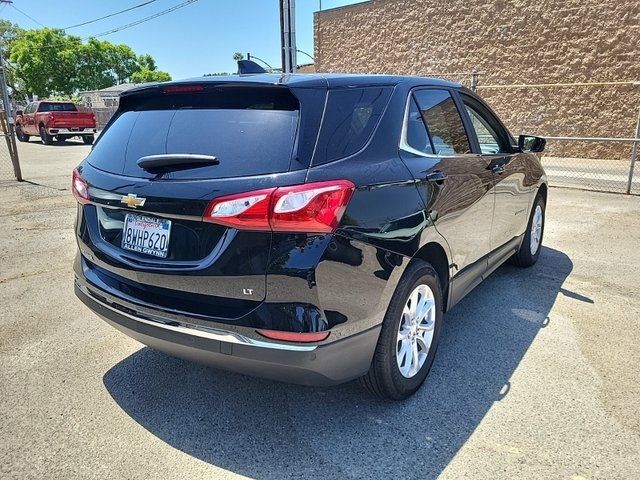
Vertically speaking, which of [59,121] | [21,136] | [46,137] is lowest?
[21,136]

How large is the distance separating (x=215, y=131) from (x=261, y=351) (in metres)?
1.08

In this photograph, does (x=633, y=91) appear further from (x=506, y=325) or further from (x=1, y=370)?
(x=1, y=370)

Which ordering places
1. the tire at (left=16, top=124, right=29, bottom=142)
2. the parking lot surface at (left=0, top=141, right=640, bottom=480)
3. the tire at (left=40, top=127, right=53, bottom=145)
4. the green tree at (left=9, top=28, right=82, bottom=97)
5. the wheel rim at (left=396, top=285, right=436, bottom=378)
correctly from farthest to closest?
the green tree at (left=9, top=28, right=82, bottom=97)
the tire at (left=16, top=124, right=29, bottom=142)
the tire at (left=40, top=127, right=53, bottom=145)
the wheel rim at (left=396, top=285, right=436, bottom=378)
the parking lot surface at (left=0, top=141, right=640, bottom=480)

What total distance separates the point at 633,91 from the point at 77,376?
55.3 feet

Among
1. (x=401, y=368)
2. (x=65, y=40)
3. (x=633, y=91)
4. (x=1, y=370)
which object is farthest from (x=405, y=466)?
(x=65, y=40)

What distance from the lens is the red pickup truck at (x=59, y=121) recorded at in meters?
22.2

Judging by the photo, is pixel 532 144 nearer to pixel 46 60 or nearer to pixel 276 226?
Result: pixel 276 226

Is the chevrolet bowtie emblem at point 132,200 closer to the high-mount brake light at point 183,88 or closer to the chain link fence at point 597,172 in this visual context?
the high-mount brake light at point 183,88

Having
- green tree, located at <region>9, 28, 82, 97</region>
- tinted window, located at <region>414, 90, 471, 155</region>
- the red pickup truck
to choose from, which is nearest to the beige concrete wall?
the red pickup truck

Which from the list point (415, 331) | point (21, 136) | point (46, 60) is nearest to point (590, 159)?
point (415, 331)

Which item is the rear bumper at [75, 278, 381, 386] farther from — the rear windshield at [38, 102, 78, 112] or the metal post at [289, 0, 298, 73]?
the rear windshield at [38, 102, 78, 112]

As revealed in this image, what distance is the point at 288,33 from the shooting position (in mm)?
11945

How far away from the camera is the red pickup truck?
2217 cm

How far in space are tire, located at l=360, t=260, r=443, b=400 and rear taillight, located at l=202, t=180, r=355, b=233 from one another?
0.67m
